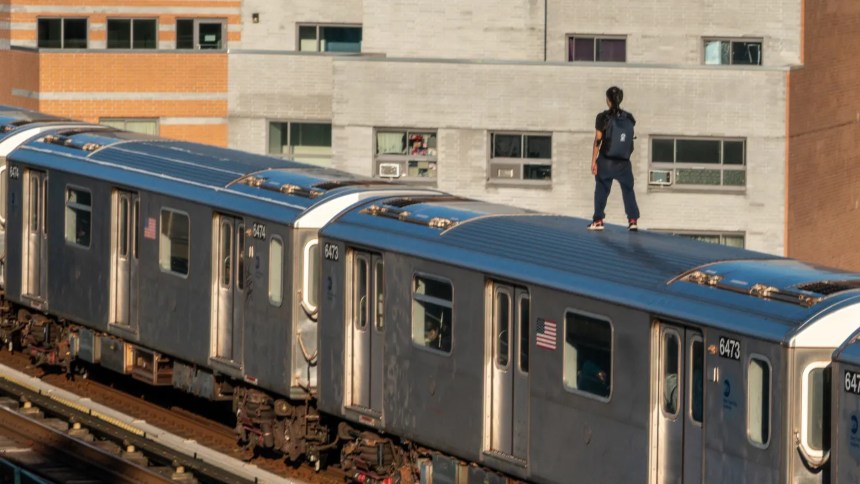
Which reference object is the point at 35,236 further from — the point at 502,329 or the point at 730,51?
the point at 730,51

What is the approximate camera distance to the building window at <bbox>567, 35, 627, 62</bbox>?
37906 millimetres

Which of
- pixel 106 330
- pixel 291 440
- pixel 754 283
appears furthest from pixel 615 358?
pixel 106 330

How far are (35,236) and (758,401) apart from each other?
44.6 feet

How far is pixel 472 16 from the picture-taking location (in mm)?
37844

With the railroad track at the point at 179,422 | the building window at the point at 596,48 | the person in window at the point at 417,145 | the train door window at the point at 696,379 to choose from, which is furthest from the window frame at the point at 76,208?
the building window at the point at 596,48

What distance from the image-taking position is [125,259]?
22141 millimetres

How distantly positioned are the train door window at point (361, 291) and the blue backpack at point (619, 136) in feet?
8.21

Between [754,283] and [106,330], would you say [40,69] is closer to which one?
[106,330]

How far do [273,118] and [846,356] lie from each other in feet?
96.8

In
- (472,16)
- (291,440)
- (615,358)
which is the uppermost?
(472,16)

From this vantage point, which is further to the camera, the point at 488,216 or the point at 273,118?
the point at 273,118

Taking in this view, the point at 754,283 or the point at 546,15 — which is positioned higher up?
the point at 546,15

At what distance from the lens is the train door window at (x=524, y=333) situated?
15422 mm

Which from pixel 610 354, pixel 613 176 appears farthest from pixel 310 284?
pixel 610 354
